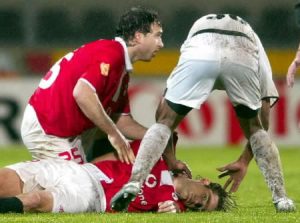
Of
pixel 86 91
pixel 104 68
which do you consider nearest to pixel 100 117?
pixel 86 91

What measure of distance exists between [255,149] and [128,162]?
0.78 m

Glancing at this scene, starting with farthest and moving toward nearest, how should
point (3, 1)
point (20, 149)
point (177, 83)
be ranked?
point (3, 1)
point (20, 149)
point (177, 83)

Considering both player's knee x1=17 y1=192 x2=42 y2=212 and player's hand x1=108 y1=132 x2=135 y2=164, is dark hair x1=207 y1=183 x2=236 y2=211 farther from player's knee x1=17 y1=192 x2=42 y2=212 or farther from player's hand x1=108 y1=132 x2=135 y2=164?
player's knee x1=17 y1=192 x2=42 y2=212

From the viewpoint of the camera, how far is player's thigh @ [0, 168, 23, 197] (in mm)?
6598

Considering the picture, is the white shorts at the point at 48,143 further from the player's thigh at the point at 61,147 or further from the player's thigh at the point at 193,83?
the player's thigh at the point at 193,83

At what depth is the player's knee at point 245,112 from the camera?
6.61 meters

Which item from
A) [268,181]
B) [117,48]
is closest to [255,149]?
[268,181]

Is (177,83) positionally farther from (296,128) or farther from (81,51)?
(296,128)

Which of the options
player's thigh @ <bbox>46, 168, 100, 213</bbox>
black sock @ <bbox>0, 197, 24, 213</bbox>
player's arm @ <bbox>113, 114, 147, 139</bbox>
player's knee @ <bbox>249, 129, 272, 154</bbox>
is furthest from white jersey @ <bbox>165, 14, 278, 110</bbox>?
black sock @ <bbox>0, 197, 24, 213</bbox>

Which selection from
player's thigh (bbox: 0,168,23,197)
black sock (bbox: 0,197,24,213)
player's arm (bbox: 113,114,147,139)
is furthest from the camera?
player's arm (bbox: 113,114,147,139)

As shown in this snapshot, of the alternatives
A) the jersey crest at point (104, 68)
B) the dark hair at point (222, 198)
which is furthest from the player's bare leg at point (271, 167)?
the jersey crest at point (104, 68)

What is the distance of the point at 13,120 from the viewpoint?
14273mm

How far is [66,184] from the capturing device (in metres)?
6.59

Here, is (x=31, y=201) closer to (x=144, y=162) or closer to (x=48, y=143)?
(x=144, y=162)
